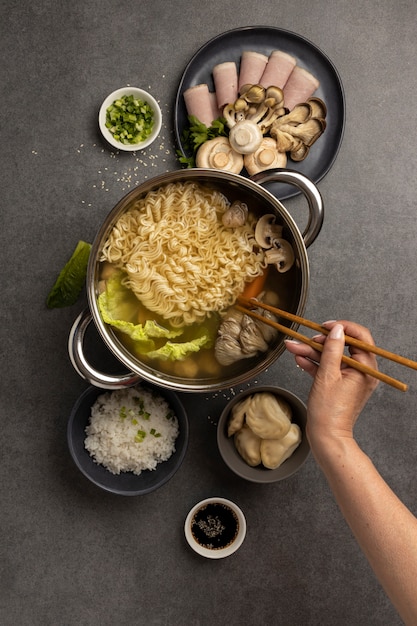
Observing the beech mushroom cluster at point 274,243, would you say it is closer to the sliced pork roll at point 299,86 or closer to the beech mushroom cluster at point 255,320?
the beech mushroom cluster at point 255,320

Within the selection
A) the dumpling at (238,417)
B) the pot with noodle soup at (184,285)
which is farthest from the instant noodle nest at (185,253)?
the dumpling at (238,417)

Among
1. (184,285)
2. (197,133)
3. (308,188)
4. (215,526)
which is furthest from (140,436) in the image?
(197,133)

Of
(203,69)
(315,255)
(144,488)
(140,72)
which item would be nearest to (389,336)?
(315,255)

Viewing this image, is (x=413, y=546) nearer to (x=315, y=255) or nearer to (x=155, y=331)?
(x=155, y=331)

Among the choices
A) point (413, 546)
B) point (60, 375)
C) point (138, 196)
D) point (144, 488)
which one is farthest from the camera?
point (60, 375)

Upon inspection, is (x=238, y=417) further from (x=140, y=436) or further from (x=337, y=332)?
(x=337, y=332)
